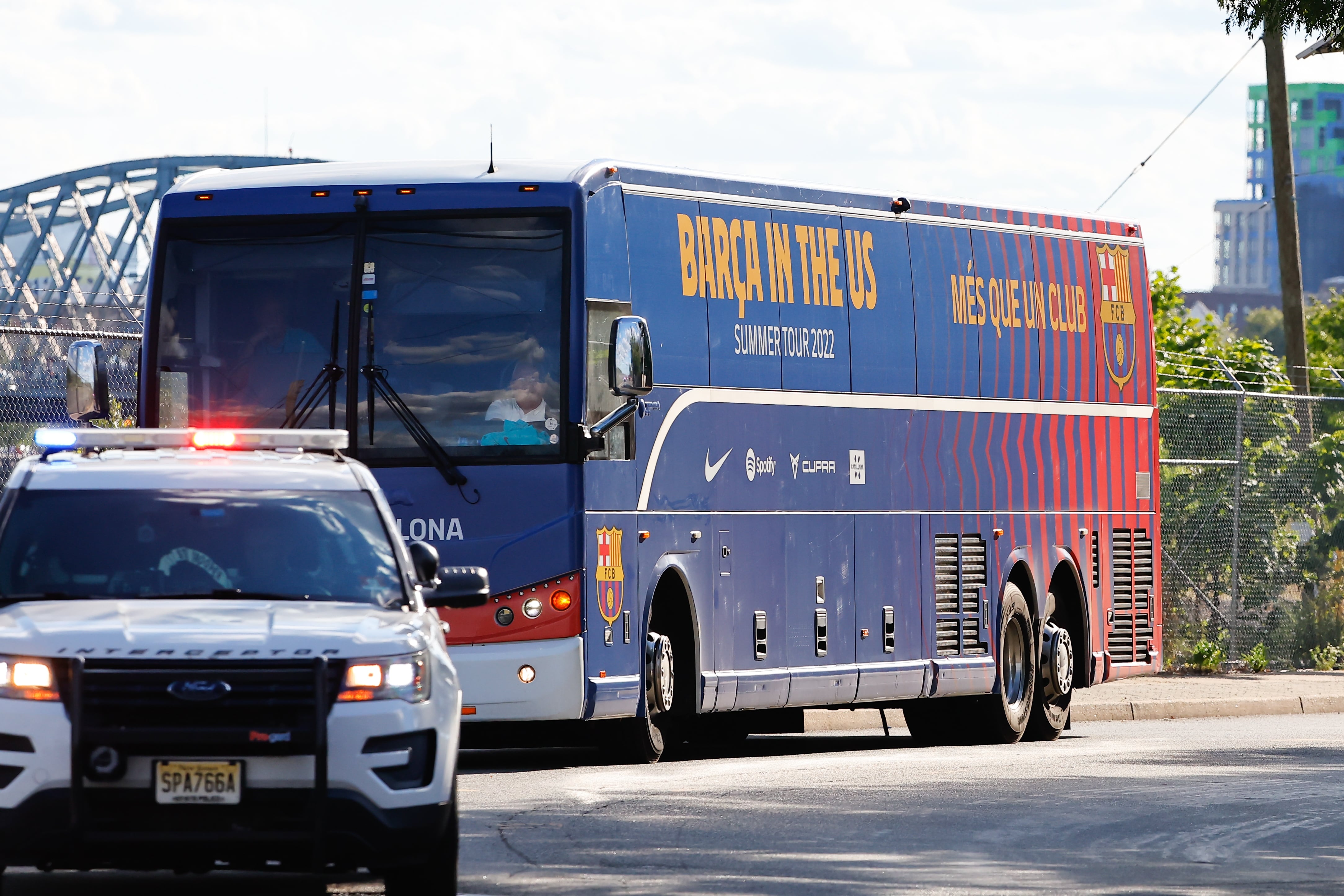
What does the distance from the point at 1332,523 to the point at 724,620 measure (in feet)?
48.3

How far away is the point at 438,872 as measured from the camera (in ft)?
27.9

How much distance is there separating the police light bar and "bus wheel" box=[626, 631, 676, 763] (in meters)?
5.29

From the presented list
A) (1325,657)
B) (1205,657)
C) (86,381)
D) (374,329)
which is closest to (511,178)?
(374,329)

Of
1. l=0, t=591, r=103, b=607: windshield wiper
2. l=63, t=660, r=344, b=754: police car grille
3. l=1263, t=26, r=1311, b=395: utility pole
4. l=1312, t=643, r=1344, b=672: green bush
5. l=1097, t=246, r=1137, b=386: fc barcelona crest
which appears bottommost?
l=1312, t=643, r=1344, b=672: green bush

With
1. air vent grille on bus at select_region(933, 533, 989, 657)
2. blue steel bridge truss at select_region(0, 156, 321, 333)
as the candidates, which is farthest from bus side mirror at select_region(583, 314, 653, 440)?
blue steel bridge truss at select_region(0, 156, 321, 333)

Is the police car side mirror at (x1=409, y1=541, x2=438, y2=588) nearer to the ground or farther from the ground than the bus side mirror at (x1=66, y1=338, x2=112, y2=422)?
nearer to the ground

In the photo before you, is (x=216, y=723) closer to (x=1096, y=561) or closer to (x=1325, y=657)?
(x=1096, y=561)

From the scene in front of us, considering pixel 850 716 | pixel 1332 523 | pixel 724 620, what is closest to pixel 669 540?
pixel 724 620

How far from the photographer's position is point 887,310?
17375mm

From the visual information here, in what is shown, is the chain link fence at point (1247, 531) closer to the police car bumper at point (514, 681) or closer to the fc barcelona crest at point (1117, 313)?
the fc barcelona crest at point (1117, 313)

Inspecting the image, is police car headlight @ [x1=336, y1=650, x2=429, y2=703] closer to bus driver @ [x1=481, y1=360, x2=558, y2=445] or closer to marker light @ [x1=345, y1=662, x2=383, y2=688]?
marker light @ [x1=345, y1=662, x2=383, y2=688]

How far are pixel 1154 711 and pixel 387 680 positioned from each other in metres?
14.4

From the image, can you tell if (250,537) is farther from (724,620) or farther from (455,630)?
(724,620)

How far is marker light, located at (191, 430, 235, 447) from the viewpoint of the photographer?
9.57 meters
